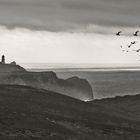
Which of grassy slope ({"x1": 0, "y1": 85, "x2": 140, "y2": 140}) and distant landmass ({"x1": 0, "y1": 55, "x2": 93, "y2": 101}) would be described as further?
distant landmass ({"x1": 0, "y1": 55, "x2": 93, "y2": 101})

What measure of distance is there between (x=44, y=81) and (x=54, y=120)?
316 ft

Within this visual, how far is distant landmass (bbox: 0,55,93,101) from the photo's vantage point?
150625 mm

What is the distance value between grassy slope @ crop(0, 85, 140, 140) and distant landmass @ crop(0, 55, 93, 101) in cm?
6260

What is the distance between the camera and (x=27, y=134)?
5784cm

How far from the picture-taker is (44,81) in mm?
163000

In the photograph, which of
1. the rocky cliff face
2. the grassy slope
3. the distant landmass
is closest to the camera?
the grassy slope

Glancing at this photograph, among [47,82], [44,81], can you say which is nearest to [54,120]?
[44,81]

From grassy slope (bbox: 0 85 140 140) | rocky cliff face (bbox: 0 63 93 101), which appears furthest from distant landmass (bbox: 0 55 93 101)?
grassy slope (bbox: 0 85 140 140)

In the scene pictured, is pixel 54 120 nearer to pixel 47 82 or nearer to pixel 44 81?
pixel 44 81

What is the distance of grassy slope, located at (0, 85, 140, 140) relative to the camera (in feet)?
195

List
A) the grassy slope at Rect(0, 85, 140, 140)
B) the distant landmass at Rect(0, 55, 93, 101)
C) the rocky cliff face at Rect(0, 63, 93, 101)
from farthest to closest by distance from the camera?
the distant landmass at Rect(0, 55, 93, 101)
the rocky cliff face at Rect(0, 63, 93, 101)
the grassy slope at Rect(0, 85, 140, 140)

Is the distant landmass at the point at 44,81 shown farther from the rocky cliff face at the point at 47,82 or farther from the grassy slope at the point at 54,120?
the grassy slope at the point at 54,120

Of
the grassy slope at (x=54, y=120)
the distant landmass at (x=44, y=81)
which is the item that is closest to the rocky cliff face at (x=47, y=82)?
the distant landmass at (x=44, y=81)

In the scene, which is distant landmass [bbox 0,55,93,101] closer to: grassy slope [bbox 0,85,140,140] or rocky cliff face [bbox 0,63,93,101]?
rocky cliff face [bbox 0,63,93,101]
